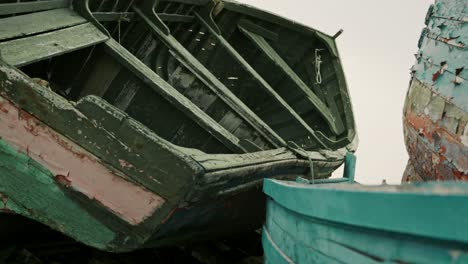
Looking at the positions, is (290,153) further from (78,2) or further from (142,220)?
(78,2)

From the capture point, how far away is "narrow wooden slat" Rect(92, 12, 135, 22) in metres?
4.07

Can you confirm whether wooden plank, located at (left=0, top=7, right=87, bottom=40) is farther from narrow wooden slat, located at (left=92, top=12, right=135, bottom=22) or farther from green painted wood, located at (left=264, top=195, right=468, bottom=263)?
green painted wood, located at (left=264, top=195, right=468, bottom=263)

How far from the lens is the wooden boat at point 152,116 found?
2215 millimetres

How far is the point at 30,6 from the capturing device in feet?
10.3

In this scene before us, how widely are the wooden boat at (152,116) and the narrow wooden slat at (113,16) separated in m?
0.02

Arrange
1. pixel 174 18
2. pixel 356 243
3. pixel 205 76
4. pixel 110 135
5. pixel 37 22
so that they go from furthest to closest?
pixel 174 18, pixel 205 76, pixel 37 22, pixel 110 135, pixel 356 243

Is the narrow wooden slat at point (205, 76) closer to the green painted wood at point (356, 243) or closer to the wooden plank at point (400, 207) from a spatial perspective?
the green painted wood at point (356, 243)

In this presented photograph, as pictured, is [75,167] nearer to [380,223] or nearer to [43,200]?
[43,200]

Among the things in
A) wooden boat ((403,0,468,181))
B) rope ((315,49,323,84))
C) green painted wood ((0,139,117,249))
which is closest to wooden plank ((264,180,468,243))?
green painted wood ((0,139,117,249))

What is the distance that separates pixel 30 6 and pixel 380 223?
2.76 metres

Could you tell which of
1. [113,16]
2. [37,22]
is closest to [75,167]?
[37,22]

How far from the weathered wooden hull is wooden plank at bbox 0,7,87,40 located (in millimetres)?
1755

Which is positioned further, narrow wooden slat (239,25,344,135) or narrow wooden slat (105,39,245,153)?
narrow wooden slat (239,25,344,135)

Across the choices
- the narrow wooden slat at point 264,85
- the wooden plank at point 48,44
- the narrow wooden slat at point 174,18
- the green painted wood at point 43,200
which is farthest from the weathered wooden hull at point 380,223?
the narrow wooden slat at point 174,18
